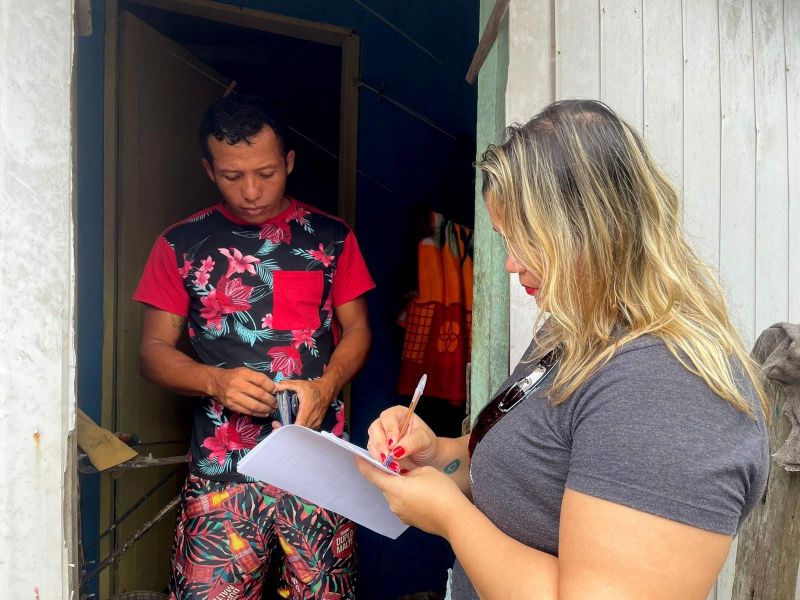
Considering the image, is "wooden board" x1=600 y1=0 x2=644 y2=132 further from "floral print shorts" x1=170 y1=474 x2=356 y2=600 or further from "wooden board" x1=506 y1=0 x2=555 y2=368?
"floral print shorts" x1=170 y1=474 x2=356 y2=600

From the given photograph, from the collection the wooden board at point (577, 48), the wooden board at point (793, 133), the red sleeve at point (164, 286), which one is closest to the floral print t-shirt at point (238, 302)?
the red sleeve at point (164, 286)

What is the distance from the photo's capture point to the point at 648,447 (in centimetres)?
79

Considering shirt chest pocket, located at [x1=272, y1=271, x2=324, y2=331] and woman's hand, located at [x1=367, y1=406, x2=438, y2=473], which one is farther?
shirt chest pocket, located at [x1=272, y1=271, x2=324, y2=331]

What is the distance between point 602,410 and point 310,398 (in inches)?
48.6

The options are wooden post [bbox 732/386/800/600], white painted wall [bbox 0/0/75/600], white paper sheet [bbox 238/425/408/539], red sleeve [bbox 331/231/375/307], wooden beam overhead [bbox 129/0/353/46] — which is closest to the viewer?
white paper sheet [bbox 238/425/408/539]

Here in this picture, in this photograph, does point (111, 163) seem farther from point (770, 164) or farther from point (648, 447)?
point (648, 447)

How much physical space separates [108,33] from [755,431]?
2.79 metres

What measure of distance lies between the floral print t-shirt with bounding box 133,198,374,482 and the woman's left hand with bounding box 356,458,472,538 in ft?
3.35

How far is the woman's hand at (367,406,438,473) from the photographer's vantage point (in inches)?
49.9

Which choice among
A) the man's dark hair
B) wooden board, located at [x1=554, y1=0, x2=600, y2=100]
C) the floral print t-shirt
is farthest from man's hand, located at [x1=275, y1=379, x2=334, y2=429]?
wooden board, located at [x1=554, y1=0, x2=600, y2=100]

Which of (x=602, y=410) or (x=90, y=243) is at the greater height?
(x=90, y=243)

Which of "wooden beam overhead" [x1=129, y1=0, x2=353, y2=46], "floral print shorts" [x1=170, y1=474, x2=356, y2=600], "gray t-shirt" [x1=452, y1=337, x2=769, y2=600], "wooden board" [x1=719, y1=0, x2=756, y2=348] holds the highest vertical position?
"wooden beam overhead" [x1=129, y1=0, x2=353, y2=46]

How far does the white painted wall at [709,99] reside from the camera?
67.2 inches

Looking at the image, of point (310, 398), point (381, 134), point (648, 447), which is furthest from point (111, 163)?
point (648, 447)
